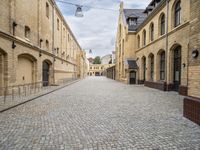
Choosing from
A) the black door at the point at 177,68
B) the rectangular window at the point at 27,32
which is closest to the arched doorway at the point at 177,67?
the black door at the point at 177,68

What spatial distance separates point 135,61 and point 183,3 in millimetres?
15159

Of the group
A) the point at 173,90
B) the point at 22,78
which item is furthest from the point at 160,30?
the point at 22,78

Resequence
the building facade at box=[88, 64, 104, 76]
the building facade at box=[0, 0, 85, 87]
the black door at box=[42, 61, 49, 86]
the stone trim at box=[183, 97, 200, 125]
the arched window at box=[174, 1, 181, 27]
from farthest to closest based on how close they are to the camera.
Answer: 1. the building facade at box=[88, 64, 104, 76]
2. the black door at box=[42, 61, 49, 86]
3. the arched window at box=[174, 1, 181, 27]
4. the building facade at box=[0, 0, 85, 87]
5. the stone trim at box=[183, 97, 200, 125]

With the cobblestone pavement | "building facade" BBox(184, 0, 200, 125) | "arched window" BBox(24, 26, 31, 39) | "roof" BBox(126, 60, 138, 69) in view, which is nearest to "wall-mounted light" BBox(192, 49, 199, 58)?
"building facade" BBox(184, 0, 200, 125)

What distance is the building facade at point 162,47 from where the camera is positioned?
1424cm

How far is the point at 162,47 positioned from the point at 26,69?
1264 centimetres

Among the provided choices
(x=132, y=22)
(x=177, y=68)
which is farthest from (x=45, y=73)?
(x=132, y=22)

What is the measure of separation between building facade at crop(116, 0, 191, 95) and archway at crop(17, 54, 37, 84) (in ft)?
39.0

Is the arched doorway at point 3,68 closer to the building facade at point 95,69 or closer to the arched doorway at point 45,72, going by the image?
the arched doorway at point 45,72

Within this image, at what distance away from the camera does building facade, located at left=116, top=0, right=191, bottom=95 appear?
14242mm

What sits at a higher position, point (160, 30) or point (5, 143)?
point (160, 30)

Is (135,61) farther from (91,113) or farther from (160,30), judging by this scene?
(91,113)

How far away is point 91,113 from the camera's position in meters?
7.51

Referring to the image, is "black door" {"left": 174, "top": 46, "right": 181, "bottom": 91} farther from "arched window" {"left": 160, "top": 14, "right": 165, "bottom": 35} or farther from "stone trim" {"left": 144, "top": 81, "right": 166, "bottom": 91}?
"arched window" {"left": 160, "top": 14, "right": 165, "bottom": 35}
